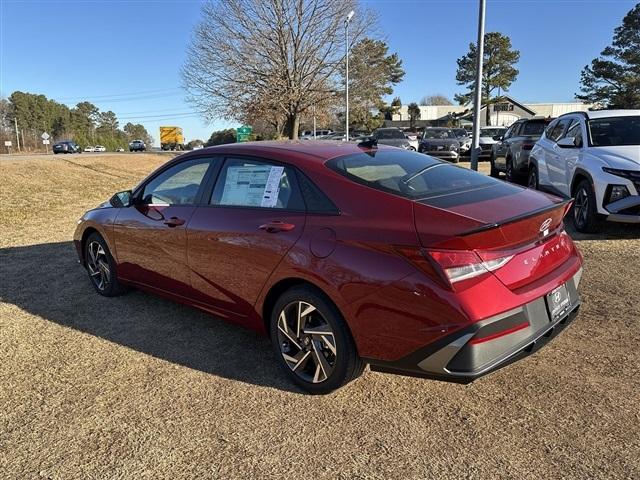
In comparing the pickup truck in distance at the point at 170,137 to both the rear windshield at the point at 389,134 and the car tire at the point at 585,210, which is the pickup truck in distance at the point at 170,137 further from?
the car tire at the point at 585,210

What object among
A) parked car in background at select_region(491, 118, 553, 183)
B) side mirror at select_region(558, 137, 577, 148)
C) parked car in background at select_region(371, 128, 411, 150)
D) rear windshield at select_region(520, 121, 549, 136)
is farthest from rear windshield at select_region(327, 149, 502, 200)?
parked car in background at select_region(371, 128, 411, 150)

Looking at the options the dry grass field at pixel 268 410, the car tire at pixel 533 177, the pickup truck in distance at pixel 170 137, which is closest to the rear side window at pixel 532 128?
the car tire at pixel 533 177

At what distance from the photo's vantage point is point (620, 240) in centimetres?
659

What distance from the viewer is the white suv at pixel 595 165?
20.5 feet

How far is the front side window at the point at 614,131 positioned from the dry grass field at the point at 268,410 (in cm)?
329

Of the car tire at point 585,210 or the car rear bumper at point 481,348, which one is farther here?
the car tire at point 585,210

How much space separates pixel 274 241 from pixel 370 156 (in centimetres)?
97

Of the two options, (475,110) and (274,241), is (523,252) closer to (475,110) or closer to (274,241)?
(274,241)

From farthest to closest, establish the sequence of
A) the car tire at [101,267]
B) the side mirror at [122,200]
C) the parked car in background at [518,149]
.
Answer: the parked car in background at [518,149] < the car tire at [101,267] < the side mirror at [122,200]

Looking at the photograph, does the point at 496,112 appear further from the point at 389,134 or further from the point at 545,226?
the point at 545,226

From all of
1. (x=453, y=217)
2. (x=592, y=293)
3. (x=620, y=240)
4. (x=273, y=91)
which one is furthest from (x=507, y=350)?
(x=273, y=91)

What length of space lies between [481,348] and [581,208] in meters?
5.42

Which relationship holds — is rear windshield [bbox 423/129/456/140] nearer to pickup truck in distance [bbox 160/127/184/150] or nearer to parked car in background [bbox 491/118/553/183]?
parked car in background [bbox 491/118/553/183]

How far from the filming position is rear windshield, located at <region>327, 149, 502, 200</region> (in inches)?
121
